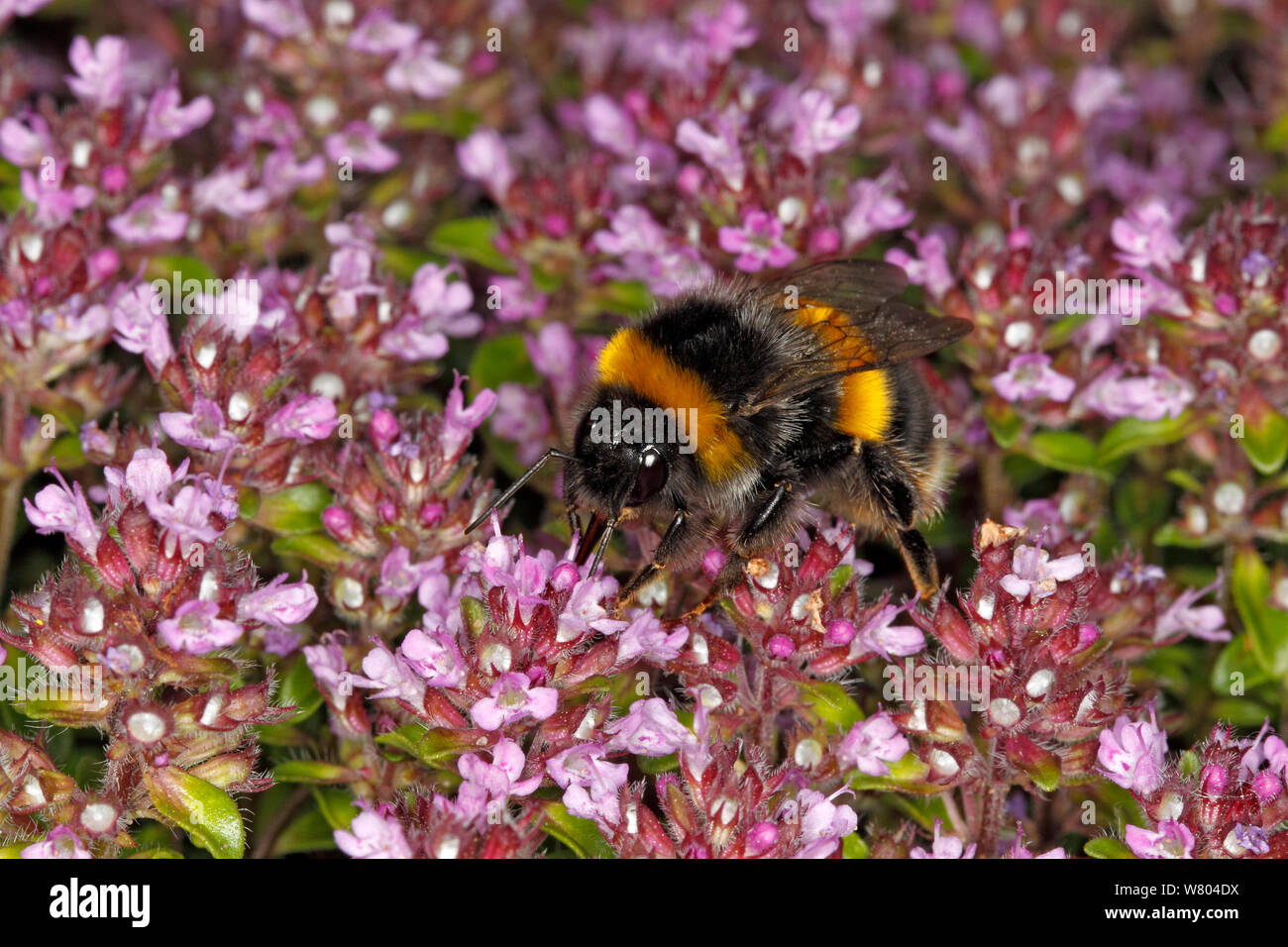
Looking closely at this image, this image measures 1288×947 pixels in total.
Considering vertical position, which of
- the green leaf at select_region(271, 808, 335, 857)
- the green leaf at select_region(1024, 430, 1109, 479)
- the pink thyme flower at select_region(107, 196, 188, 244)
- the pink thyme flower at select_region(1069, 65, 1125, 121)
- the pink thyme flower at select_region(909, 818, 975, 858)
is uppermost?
the pink thyme flower at select_region(1069, 65, 1125, 121)

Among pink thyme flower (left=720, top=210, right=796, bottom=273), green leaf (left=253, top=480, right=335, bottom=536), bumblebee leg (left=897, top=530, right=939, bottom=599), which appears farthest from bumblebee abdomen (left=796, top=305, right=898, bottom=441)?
green leaf (left=253, top=480, right=335, bottom=536)

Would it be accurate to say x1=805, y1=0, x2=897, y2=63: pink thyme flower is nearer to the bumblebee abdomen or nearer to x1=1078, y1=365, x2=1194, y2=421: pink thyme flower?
x1=1078, y1=365, x2=1194, y2=421: pink thyme flower

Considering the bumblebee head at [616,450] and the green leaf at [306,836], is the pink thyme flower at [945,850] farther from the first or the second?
the green leaf at [306,836]

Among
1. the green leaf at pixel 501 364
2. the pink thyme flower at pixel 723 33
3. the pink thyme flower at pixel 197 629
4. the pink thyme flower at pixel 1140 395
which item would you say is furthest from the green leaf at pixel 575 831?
the pink thyme flower at pixel 723 33

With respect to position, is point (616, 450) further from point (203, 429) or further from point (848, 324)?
point (203, 429)
